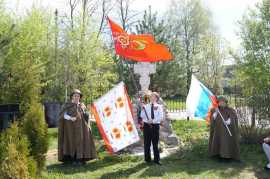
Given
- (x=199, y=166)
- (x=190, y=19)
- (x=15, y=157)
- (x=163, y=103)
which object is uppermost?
(x=190, y=19)

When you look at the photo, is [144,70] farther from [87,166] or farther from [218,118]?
[87,166]

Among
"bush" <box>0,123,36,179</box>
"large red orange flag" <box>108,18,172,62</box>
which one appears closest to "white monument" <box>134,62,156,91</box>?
"large red orange flag" <box>108,18,172,62</box>

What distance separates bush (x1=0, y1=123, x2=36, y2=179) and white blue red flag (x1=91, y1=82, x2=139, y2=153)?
11.3 ft

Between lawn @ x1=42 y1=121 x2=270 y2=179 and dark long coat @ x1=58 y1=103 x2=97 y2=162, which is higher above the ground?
dark long coat @ x1=58 y1=103 x2=97 y2=162

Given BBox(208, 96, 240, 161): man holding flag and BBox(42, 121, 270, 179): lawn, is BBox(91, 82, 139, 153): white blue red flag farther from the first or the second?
BBox(208, 96, 240, 161): man holding flag

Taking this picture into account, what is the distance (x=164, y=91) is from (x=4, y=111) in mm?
17205

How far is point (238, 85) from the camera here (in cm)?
1182

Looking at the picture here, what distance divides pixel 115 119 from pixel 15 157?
13.9 feet

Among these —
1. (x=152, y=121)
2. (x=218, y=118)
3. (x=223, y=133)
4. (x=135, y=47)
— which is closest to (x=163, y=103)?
(x=135, y=47)

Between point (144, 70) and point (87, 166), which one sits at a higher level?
point (144, 70)

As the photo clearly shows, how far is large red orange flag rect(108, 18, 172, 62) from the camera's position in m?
10.7

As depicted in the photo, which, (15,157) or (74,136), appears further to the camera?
(74,136)

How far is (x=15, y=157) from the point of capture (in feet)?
18.1

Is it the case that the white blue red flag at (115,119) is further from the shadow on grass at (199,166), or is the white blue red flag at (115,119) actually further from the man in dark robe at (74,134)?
the shadow on grass at (199,166)
